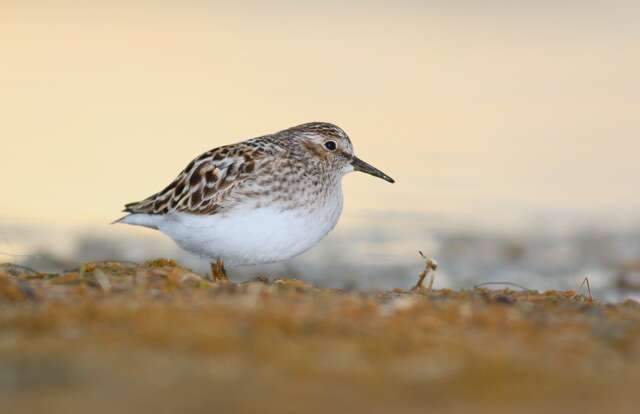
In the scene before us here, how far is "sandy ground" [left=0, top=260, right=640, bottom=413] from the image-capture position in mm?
4066

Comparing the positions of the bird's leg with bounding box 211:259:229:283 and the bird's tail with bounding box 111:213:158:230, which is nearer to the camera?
the bird's leg with bounding box 211:259:229:283

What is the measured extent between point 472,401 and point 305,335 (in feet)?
3.88

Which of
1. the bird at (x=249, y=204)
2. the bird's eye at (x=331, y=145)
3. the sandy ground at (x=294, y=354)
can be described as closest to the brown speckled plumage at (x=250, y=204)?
the bird at (x=249, y=204)

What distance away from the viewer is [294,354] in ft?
15.1

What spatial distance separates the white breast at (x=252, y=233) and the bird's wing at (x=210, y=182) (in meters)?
0.12

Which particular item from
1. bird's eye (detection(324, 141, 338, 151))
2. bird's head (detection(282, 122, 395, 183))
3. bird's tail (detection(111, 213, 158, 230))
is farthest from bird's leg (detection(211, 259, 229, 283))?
bird's eye (detection(324, 141, 338, 151))

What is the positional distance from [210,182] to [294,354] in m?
4.30

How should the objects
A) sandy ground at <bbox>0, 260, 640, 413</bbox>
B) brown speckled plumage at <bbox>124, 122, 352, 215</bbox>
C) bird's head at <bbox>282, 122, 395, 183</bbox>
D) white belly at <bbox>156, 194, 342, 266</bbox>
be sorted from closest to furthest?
1. sandy ground at <bbox>0, 260, 640, 413</bbox>
2. white belly at <bbox>156, 194, 342, 266</bbox>
3. brown speckled plumage at <bbox>124, 122, 352, 215</bbox>
4. bird's head at <bbox>282, 122, 395, 183</bbox>

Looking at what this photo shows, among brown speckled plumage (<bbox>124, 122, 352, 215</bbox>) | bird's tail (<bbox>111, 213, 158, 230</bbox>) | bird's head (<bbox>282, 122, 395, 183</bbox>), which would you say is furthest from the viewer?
bird's head (<bbox>282, 122, 395, 183</bbox>)

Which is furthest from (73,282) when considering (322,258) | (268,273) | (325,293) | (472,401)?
(322,258)

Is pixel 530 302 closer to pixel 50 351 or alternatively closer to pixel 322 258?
pixel 50 351

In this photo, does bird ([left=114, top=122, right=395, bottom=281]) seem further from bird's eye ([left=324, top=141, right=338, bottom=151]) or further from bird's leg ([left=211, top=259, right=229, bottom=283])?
bird's eye ([left=324, top=141, right=338, bottom=151])

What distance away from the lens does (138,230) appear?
15117 millimetres

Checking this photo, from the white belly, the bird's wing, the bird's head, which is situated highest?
the bird's head
